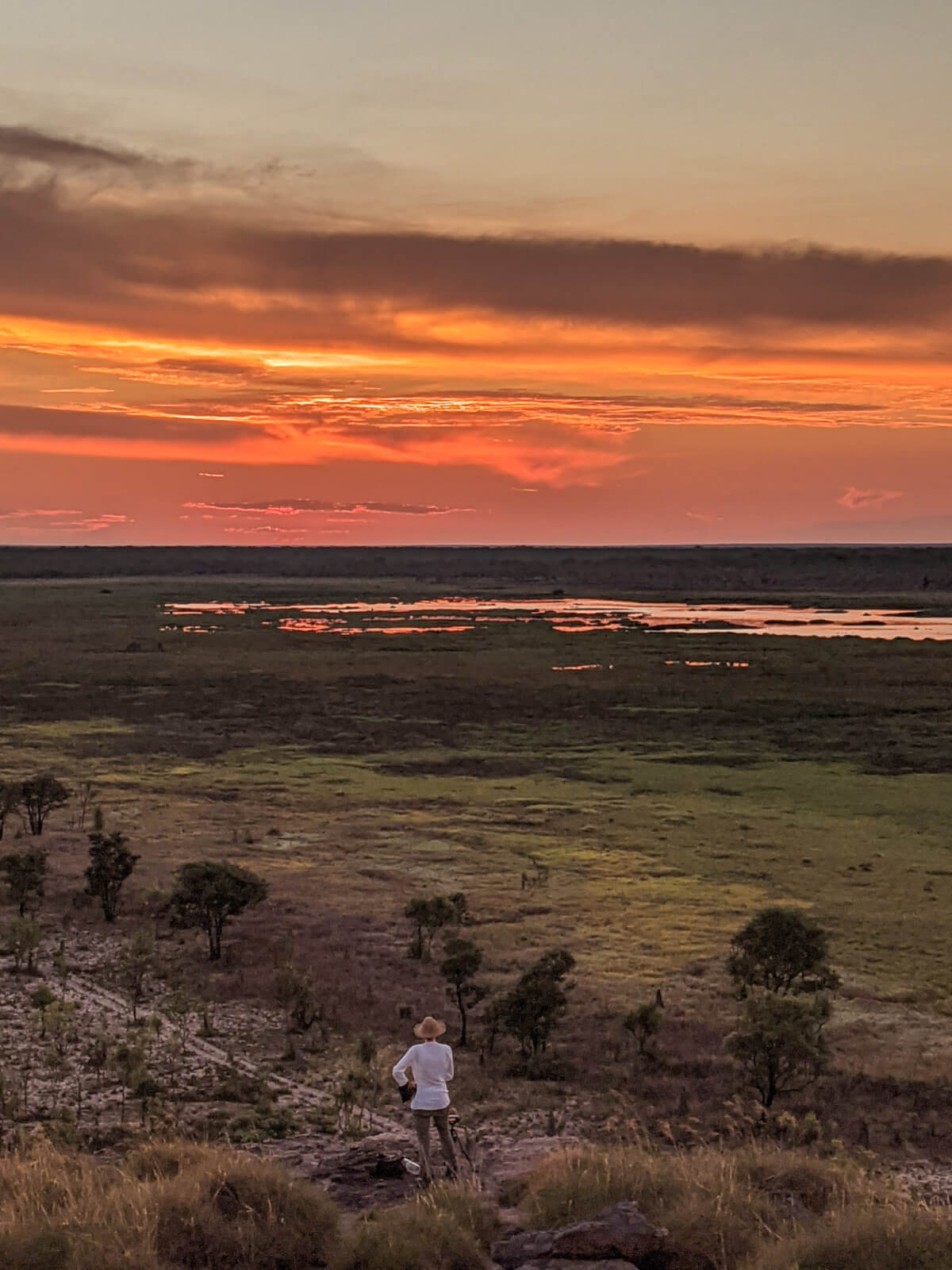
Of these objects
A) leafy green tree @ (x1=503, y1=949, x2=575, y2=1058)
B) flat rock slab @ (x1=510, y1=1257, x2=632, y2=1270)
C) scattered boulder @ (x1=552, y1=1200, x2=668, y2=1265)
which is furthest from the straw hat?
leafy green tree @ (x1=503, y1=949, x2=575, y2=1058)

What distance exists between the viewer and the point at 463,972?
1739 centimetres

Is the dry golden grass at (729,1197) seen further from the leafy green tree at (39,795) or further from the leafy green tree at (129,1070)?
the leafy green tree at (39,795)

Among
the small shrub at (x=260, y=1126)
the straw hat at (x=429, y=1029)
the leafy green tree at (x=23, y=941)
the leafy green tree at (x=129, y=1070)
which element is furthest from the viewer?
the leafy green tree at (x=23, y=941)

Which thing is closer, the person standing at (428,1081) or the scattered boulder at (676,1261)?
the scattered boulder at (676,1261)

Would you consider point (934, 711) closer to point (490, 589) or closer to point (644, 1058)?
point (644, 1058)

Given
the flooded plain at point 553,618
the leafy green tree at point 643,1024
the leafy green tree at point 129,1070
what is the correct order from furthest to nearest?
1. the flooded plain at point 553,618
2. the leafy green tree at point 643,1024
3. the leafy green tree at point 129,1070

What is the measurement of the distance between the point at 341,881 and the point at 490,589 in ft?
467

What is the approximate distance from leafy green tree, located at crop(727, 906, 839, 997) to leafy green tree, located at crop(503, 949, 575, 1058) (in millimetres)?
2974

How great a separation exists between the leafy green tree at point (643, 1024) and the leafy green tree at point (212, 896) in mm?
7317

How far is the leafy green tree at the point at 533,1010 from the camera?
15914mm

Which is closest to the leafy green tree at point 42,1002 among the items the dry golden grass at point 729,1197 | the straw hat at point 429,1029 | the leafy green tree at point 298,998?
the leafy green tree at point 298,998

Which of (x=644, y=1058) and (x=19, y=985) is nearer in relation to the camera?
(x=644, y=1058)

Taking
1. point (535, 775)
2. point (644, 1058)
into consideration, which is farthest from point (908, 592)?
point (644, 1058)

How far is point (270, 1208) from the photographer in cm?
983
